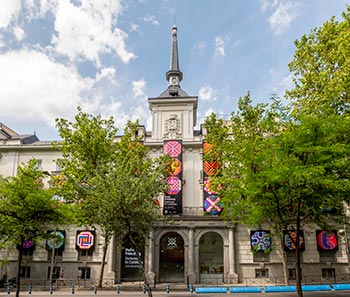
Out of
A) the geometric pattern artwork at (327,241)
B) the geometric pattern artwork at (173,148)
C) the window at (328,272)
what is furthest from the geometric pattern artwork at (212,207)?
the window at (328,272)

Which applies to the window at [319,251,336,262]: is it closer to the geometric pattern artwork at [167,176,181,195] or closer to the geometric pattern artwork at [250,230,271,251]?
the geometric pattern artwork at [250,230,271,251]

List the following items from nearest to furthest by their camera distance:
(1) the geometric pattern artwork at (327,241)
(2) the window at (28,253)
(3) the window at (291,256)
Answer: (1) the geometric pattern artwork at (327,241)
(3) the window at (291,256)
(2) the window at (28,253)

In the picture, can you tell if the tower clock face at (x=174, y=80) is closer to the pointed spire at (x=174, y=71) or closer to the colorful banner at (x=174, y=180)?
the pointed spire at (x=174, y=71)

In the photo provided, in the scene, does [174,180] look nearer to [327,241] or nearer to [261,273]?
[261,273]

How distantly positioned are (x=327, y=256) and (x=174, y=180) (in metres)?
17.1

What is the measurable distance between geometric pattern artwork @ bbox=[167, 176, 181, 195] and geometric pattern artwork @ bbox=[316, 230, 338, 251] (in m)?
14.7

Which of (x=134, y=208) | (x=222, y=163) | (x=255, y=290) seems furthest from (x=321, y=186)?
(x=222, y=163)

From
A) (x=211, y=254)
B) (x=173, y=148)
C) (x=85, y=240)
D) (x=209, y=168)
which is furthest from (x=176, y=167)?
(x=85, y=240)

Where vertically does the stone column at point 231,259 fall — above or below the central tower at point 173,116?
below

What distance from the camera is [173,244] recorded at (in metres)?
34.5

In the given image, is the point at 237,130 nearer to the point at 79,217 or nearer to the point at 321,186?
the point at 321,186

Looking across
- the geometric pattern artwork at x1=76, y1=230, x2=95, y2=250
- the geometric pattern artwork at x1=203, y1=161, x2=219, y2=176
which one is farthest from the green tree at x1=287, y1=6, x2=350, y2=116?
the geometric pattern artwork at x1=76, y1=230, x2=95, y2=250

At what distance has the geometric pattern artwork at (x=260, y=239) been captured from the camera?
32.1 metres

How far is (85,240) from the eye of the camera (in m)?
33.7
